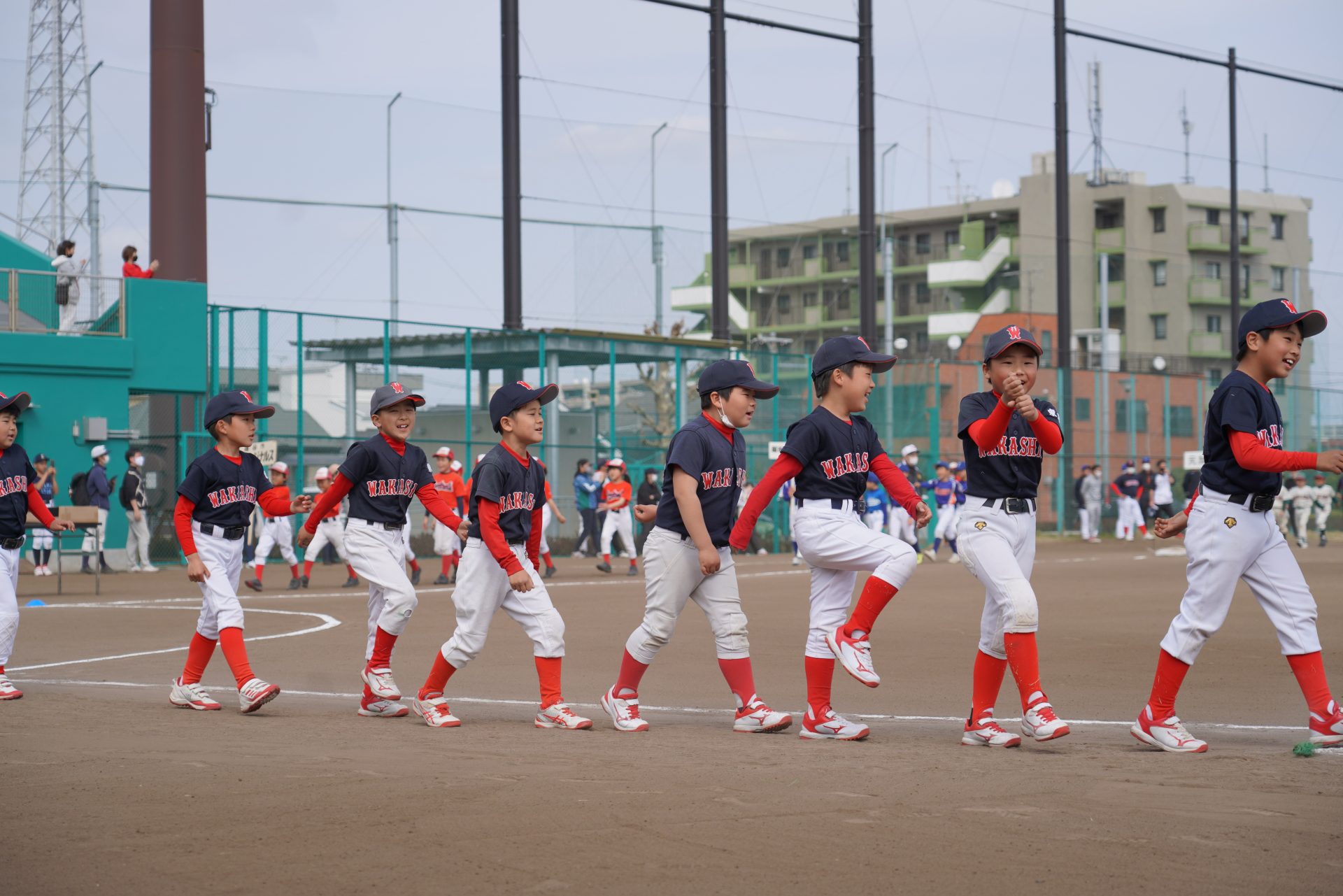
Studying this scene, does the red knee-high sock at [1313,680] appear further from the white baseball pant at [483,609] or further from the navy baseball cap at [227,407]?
the navy baseball cap at [227,407]

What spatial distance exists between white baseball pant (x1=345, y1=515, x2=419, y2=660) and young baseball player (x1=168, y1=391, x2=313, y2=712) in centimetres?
41

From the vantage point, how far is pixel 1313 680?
6.50m

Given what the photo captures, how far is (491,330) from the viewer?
3134 cm

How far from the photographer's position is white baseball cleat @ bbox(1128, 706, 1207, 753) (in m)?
6.47

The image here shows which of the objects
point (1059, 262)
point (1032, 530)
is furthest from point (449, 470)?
point (1059, 262)

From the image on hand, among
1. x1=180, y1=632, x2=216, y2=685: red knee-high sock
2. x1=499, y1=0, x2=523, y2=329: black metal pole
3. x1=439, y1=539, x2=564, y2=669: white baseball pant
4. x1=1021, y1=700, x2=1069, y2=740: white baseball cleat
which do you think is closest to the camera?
x1=1021, y1=700, x2=1069, y2=740: white baseball cleat

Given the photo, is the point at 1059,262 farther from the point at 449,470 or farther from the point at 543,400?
the point at 543,400

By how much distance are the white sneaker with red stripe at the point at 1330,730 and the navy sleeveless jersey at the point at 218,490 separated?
613 centimetres

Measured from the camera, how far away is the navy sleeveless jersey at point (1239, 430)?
6.51 metres

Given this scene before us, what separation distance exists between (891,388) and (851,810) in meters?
34.6

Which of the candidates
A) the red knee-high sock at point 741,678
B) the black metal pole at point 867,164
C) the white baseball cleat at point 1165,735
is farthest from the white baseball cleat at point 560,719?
the black metal pole at point 867,164

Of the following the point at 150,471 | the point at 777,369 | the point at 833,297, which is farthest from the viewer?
the point at 833,297

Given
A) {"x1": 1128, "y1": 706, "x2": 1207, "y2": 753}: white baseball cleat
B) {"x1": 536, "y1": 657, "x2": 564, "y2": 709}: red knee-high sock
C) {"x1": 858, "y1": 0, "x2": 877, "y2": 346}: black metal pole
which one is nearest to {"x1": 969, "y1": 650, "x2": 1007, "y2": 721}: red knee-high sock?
{"x1": 1128, "y1": 706, "x2": 1207, "y2": 753}: white baseball cleat

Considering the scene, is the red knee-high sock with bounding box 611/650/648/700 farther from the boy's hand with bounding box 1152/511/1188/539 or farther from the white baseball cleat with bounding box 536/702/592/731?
the boy's hand with bounding box 1152/511/1188/539
